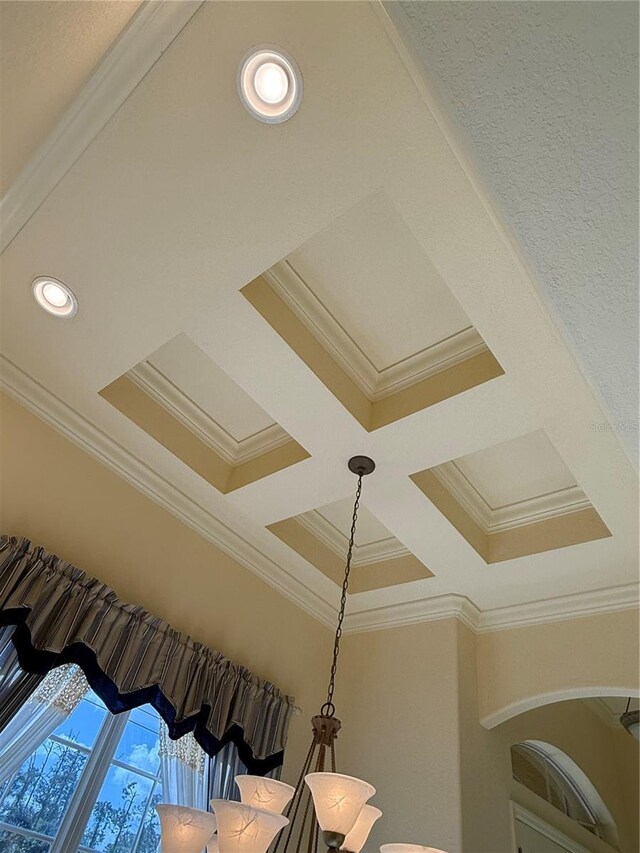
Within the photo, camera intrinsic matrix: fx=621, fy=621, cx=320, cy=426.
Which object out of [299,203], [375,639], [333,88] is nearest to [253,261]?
[299,203]

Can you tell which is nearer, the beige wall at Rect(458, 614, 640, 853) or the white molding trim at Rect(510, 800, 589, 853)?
the beige wall at Rect(458, 614, 640, 853)

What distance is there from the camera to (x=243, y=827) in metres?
1.48

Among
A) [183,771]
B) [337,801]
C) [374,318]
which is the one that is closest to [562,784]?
[183,771]

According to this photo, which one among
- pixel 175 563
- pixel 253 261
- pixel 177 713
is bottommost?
pixel 177 713

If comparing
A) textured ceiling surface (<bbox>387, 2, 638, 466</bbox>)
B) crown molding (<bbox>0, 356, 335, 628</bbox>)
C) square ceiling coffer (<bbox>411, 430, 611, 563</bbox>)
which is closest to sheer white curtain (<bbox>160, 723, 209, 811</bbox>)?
crown molding (<bbox>0, 356, 335, 628</bbox>)

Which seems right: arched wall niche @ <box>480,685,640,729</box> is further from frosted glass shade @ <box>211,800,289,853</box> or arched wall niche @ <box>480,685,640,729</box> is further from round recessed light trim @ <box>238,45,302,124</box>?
round recessed light trim @ <box>238,45,302,124</box>

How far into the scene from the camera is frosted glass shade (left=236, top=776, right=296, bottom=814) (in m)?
1.66

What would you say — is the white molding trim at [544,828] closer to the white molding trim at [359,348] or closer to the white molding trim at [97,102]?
the white molding trim at [359,348]

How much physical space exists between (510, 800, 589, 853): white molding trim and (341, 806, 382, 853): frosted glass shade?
1689mm

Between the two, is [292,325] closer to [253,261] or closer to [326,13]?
[253,261]

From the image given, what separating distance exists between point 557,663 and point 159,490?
2.11 m

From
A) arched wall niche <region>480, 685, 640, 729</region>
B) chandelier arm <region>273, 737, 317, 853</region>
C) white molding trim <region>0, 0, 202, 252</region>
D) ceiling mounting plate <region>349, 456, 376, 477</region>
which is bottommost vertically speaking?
chandelier arm <region>273, 737, 317, 853</region>

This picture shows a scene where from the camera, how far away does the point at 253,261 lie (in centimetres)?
203

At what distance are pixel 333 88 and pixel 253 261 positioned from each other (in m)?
0.61
